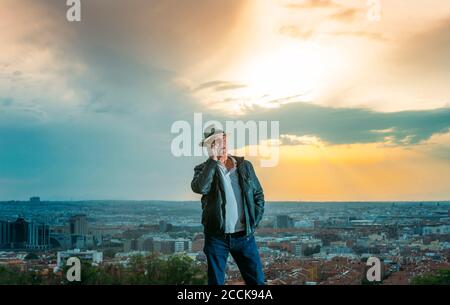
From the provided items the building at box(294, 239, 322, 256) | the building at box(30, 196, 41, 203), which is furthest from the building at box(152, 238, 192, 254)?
the building at box(30, 196, 41, 203)

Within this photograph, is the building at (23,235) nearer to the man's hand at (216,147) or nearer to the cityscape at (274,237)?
the cityscape at (274,237)

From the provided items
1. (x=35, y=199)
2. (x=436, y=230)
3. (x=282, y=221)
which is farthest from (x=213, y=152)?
(x=436, y=230)

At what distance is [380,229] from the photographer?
7.05 meters

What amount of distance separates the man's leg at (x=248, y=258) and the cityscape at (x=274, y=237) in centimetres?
169

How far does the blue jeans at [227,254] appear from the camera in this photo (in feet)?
15.4

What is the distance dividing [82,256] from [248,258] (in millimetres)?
2824

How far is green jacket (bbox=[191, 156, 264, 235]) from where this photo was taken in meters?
4.67

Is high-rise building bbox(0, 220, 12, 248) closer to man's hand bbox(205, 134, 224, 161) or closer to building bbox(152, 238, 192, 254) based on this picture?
building bbox(152, 238, 192, 254)

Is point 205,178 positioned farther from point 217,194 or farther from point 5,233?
point 5,233
